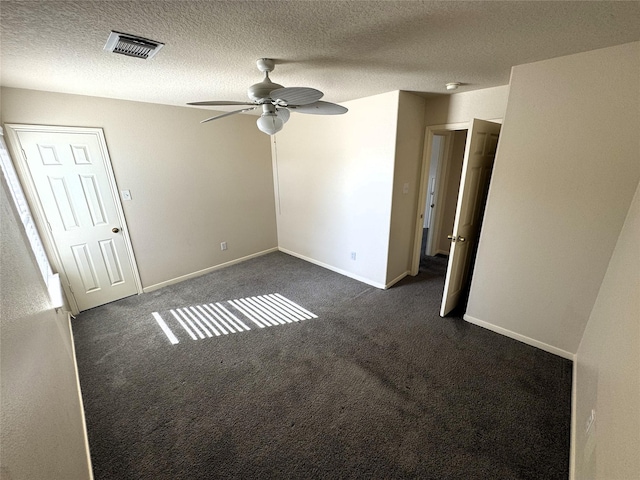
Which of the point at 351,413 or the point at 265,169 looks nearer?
the point at 351,413

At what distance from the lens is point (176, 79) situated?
2.26 meters

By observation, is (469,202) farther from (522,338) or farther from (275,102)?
(275,102)

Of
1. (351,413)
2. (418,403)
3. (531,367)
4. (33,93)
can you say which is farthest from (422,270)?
(33,93)

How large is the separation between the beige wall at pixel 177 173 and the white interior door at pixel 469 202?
10.0ft

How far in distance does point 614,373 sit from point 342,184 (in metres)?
2.91

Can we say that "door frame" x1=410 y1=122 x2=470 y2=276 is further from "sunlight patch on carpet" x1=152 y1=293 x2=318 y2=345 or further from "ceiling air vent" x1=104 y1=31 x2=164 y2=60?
"ceiling air vent" x1=104 y1=31 x2=164 y2=60

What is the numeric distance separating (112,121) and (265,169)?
2.03 m

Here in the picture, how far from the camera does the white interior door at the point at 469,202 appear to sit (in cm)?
231

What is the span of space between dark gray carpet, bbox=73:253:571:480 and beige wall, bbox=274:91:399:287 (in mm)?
994

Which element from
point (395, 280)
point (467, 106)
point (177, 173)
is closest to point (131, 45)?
point (177, 173)

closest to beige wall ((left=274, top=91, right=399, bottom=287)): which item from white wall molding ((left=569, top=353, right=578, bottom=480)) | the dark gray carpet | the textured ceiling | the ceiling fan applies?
the textured ceiling

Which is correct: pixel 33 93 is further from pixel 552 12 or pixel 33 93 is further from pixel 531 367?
pixel 531 367

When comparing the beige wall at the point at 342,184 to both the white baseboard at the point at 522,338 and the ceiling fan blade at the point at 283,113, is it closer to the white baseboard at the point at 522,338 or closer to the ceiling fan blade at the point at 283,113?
the white baseboard at the point at 522,338

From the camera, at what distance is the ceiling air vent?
1.46 meters
